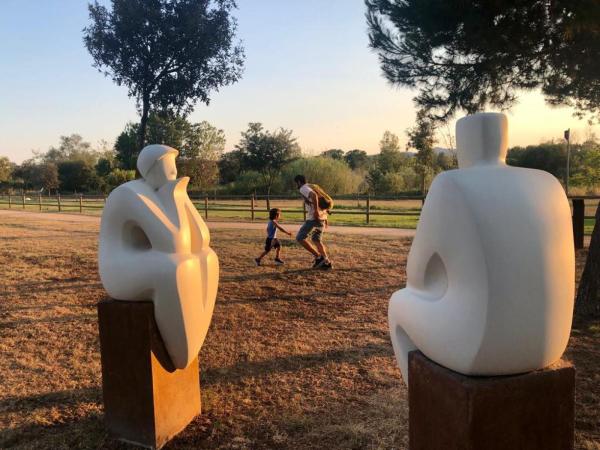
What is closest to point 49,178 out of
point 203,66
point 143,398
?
point 203,66

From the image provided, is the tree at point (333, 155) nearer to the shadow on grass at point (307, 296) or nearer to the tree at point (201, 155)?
the tree at point (201, 155)

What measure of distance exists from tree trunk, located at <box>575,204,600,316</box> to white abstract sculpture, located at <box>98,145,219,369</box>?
4.07 meters

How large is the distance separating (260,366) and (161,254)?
169 centimetres

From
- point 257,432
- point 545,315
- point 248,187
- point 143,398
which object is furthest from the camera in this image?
point 248,187

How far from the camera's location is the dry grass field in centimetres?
296

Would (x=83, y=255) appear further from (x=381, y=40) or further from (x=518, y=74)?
(x=518, y=74)

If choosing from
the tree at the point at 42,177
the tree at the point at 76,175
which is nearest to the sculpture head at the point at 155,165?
the tree at the point at 76,175

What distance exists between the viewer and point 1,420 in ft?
10.3

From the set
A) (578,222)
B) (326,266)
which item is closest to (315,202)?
(326,266)

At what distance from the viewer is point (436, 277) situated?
2.03 metres

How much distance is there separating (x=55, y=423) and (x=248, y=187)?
3834 cm

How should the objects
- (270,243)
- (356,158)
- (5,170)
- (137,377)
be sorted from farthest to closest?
(356,158), (5,170), (270,243), (137,377)

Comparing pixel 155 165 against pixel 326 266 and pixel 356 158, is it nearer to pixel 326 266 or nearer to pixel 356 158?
pixel 326 266

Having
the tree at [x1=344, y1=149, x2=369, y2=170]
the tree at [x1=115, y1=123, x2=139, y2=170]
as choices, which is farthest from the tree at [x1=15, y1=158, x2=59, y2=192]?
the tree at [x1=344, y1=149, x2=369, y2=170]
